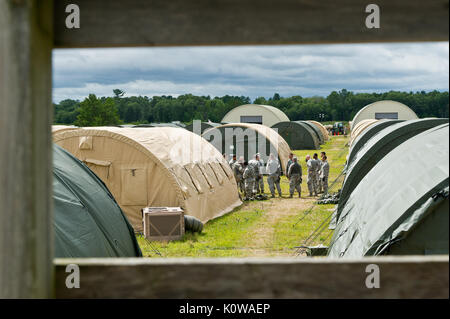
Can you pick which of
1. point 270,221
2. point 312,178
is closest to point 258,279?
point 270,221

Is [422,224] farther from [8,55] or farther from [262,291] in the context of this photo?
[8,55]

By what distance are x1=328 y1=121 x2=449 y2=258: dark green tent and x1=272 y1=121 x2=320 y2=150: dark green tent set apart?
3510cm

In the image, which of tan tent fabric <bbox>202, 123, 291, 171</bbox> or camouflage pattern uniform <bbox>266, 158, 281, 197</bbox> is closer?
camouflage pattern uniform <bbox>266, 158, 281, 197</bbox>

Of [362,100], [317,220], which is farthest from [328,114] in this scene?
[317,220]

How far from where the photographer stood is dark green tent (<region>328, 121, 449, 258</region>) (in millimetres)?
3402

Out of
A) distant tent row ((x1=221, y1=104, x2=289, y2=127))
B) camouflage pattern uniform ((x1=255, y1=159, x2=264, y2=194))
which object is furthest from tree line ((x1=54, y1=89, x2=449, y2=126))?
camouflage pattern uniform ((x1=255, y1=159, x2=264, y2=194))

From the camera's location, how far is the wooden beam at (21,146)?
52.0 inches

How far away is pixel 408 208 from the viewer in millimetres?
3600

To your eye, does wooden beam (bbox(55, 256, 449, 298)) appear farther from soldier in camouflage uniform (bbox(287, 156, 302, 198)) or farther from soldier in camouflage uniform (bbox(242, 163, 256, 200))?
soldier in camouflage uniform (bbox(287, 156, 302, 198))

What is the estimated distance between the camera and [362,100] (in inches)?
3061

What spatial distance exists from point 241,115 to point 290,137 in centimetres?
1246

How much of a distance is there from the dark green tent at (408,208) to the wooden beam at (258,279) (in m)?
1.90

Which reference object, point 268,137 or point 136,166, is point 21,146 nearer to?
point 136,166

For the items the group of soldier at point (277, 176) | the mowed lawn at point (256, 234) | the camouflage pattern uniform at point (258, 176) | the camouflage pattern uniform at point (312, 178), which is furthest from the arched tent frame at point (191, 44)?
the camouflage pattern uniform at point (312, 178)
